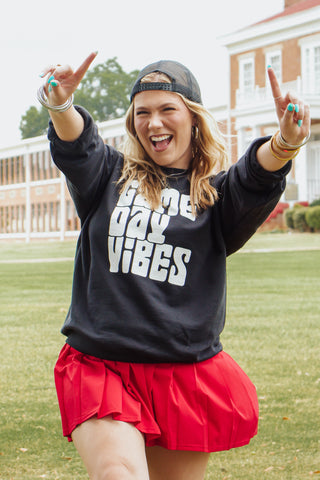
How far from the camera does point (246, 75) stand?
34.9 meters

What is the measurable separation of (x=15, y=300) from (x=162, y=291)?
9.39m

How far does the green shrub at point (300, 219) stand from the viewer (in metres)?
25.7

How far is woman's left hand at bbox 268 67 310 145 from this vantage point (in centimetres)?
251

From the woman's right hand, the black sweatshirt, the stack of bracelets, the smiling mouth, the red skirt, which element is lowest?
the red skirt

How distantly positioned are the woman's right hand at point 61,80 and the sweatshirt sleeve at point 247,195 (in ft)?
2.08

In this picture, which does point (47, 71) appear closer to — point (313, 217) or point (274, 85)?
point (274, 85)

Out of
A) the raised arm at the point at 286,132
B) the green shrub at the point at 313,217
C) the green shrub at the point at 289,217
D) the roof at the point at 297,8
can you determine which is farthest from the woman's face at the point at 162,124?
the roof at the point at 297,8

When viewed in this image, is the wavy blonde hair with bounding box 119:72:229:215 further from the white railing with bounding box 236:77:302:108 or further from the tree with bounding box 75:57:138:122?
the tree with bounding box 75:57:138:122

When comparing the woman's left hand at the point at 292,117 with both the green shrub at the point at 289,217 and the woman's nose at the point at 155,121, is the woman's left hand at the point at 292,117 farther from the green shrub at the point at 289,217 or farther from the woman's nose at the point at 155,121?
the green shrub at the point at 289,217

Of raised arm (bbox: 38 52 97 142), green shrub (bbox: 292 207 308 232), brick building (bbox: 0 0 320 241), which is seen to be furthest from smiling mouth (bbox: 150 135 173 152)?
brick building (bbox: 0 0 320 241)

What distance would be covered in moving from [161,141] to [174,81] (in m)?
0.22

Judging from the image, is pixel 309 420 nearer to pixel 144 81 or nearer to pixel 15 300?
pixel 144 81

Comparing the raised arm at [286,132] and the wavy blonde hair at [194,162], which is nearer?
the raised arm at [286,132]

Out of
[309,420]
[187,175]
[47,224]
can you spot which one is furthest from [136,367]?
[47,224]
